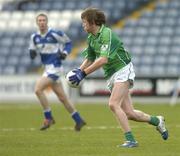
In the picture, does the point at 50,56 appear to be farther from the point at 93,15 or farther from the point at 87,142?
the point at 93,15

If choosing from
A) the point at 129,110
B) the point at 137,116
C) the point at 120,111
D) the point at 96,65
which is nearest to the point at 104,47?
the point at 96,65

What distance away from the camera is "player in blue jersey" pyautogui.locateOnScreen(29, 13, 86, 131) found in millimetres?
17094

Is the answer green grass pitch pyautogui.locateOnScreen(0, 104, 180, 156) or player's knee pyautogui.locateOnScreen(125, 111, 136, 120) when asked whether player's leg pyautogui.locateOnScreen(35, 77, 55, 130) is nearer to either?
green grass pitch pyautogui.locateOnScreen(0, 104, 180, 156)

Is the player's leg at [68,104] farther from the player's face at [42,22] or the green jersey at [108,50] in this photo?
the green jersey at [108,50]

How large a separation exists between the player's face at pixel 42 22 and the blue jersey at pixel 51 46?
8.2 inches

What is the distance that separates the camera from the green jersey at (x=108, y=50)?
37.5 ft

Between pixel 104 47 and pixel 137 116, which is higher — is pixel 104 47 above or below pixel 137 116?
above

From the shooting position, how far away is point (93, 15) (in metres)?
11.4

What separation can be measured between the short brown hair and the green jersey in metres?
0.14

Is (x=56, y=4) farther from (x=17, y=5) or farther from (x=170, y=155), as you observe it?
(x=170, y=155)

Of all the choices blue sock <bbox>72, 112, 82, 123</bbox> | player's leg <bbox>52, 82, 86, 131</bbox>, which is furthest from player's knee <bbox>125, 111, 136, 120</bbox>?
blue sock <bbox>72, 112, 82, 123</bbox>

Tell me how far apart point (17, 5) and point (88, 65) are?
32.7 meters

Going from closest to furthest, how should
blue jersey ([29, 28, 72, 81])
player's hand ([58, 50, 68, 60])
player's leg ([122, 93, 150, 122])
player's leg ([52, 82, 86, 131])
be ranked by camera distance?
1. player's leg ([122, 93, 150, 122])
2. player's leg ([52, 82, 86, 131])
3. player's hand ([58, 50, 68, 60])
4. blue jersey ([29, 28, 72, 81])

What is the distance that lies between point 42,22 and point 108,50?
19.0ft
